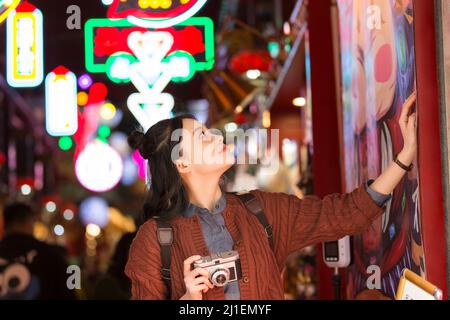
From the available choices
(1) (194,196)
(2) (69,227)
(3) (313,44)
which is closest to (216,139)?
(1) (194,196)

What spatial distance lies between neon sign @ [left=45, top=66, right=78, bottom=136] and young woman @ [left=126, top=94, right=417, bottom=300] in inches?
20.0

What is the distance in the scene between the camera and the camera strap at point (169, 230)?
4.12 metres

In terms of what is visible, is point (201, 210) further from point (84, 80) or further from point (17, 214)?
point (17, 214)

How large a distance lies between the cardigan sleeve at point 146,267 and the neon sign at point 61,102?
82 cm

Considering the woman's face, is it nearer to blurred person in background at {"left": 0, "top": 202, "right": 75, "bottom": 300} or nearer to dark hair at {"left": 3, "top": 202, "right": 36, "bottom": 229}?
blurred person in background at {"left": 0, "top": 202, "right": 75, "bottom": 300}

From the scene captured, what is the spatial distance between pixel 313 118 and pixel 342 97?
471 mm

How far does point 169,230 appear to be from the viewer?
165 inches

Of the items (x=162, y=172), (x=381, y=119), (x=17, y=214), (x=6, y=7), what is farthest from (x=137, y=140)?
(x=17, y=214)

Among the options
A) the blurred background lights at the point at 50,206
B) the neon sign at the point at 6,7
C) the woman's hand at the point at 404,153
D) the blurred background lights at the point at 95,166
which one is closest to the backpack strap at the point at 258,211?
the woman's hand at the point at 404,153

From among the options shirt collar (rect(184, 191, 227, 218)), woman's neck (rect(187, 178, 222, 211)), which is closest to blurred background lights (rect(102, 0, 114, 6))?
woman's neck (rect(187, 178, 222, 211))

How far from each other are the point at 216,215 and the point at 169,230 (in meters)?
0.26

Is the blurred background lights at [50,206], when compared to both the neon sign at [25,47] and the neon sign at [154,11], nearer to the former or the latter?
the neon sign at [25,47]

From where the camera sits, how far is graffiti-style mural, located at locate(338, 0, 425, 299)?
425 cm

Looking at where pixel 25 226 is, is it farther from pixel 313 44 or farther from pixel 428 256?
pixel 428 256
